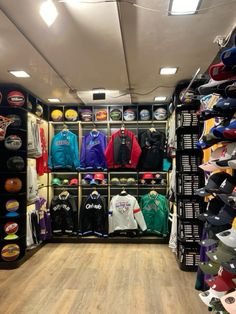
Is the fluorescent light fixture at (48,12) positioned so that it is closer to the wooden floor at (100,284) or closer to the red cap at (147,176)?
the wooden floor at (100,284)

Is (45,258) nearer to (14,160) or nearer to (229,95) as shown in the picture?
(14,160)

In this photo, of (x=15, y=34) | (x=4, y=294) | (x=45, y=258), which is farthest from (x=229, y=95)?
(x=45, y=258)

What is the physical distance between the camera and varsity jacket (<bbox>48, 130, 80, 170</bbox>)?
5.75 m

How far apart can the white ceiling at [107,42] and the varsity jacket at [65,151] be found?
158 cm

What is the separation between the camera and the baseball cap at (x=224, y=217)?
1779 mm

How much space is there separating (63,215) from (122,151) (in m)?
1.69

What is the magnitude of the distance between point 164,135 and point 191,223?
225 cm

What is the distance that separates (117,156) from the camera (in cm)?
570

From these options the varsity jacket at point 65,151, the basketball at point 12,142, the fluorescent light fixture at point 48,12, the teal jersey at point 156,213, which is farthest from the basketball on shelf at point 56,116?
the fluorescent light fixture at point 48,12

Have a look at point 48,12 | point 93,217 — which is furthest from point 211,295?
point 93,217

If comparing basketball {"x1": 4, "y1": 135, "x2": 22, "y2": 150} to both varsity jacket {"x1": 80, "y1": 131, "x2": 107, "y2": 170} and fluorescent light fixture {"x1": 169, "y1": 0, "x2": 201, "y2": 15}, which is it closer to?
varsity jacket {"x1": 80, "y1": 131, "x2": 107, "y2": 170}

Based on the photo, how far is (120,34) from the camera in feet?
8.86

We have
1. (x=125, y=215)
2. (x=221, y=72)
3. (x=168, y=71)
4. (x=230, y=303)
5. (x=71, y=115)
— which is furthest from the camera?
(x=71, y=115)

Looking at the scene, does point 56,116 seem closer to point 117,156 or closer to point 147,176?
point 117,156
